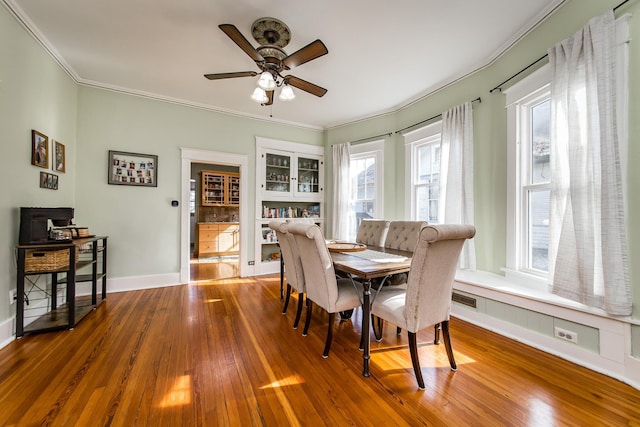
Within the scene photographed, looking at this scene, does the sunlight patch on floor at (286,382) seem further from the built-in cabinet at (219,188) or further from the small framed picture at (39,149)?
the built-in cabinet at (219,188)

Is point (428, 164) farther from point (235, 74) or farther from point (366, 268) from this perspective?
point (235, 74)

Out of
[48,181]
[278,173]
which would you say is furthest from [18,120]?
[278,173]

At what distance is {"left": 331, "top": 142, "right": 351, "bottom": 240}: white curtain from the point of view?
4.79m

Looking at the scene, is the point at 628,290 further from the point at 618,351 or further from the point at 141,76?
the point at 141,76

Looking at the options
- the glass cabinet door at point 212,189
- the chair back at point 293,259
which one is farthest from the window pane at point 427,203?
the glass cabinet door at point 212,189

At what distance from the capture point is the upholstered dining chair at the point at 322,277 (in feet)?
6.43

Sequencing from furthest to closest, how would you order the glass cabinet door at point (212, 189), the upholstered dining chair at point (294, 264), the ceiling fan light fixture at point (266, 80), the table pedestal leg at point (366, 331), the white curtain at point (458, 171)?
the glass cabinet door at point (212, 189) → the white curtain at point (458, 171) → the upholstered dining chair at point (294, 264) → the ceiling fan light fixture at point (266, 80) → the table pedestal leg at point (366, 331)

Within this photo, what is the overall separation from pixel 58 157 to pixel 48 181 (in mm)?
365

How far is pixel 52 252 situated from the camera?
2.36 meters

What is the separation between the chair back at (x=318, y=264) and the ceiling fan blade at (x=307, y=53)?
1361 millimetres

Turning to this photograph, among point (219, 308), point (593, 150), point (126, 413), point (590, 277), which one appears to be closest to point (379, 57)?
point (593, 150)

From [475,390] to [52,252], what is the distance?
3.52 m

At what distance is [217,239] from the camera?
6645mm

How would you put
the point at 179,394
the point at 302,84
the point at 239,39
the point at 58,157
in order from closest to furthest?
the point at 179,394, the point at 239,39, the point at 302,84, the point at 58,157
